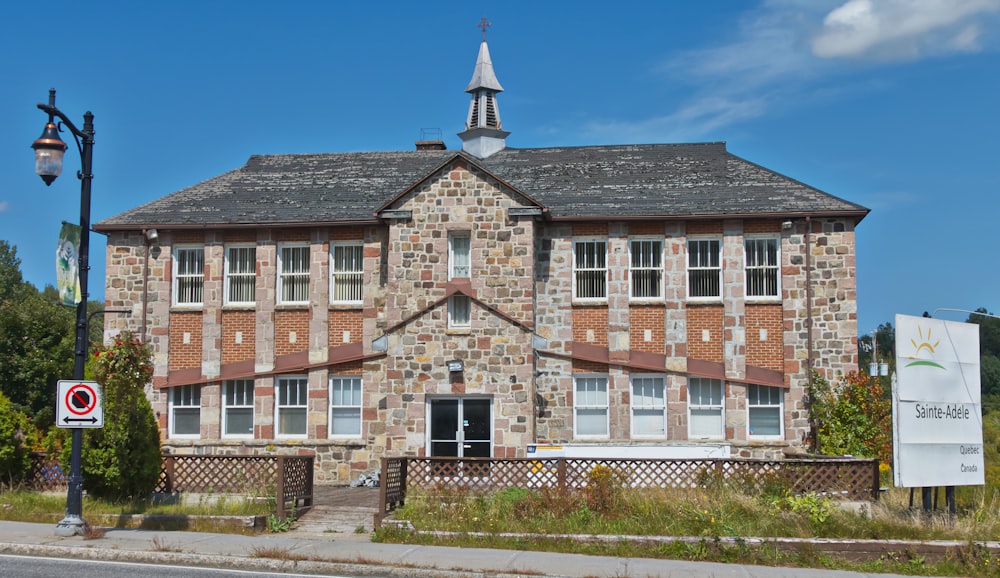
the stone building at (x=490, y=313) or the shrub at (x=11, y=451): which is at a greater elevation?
the stone building at (x=490, y=313)

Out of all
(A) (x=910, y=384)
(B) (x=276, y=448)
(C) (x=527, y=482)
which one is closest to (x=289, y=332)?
(B) (x=276, y=448)

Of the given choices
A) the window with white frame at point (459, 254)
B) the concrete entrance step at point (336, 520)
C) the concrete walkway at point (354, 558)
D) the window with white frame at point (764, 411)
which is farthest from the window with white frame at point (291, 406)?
the window with white frame at point (764, 411)

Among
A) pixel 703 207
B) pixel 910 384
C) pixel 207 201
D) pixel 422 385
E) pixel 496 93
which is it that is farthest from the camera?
pixel 496 93

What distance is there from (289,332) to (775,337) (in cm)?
1180

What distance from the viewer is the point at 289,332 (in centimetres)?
2494

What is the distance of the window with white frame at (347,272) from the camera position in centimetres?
2497

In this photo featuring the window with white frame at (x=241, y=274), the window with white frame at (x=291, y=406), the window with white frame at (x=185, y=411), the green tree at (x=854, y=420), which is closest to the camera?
the green tree at (x=854, y=420)

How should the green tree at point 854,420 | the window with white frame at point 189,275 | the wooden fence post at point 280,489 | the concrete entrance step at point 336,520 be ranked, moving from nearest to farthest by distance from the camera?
1. the concrete entrance step at point 336,520
2. the wooden fence post at point 280,489
3. the green tree at point 854,420
4. the window with white frame at point 189,275

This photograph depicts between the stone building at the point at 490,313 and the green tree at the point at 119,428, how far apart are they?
20.9 feet

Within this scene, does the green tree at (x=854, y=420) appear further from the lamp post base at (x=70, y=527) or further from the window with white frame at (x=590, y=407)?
the lamp post base at (x=70, y=527)

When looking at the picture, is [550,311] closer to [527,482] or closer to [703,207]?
[703,207]

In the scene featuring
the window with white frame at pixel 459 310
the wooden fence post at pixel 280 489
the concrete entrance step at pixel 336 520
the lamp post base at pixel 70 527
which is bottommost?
the concrete entrance step at pixel 336 520

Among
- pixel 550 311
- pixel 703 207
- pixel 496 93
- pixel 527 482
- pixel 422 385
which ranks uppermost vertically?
pixel 496 93

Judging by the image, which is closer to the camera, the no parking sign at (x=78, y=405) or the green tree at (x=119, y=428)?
the no parking sign at (x=78, y=405)
